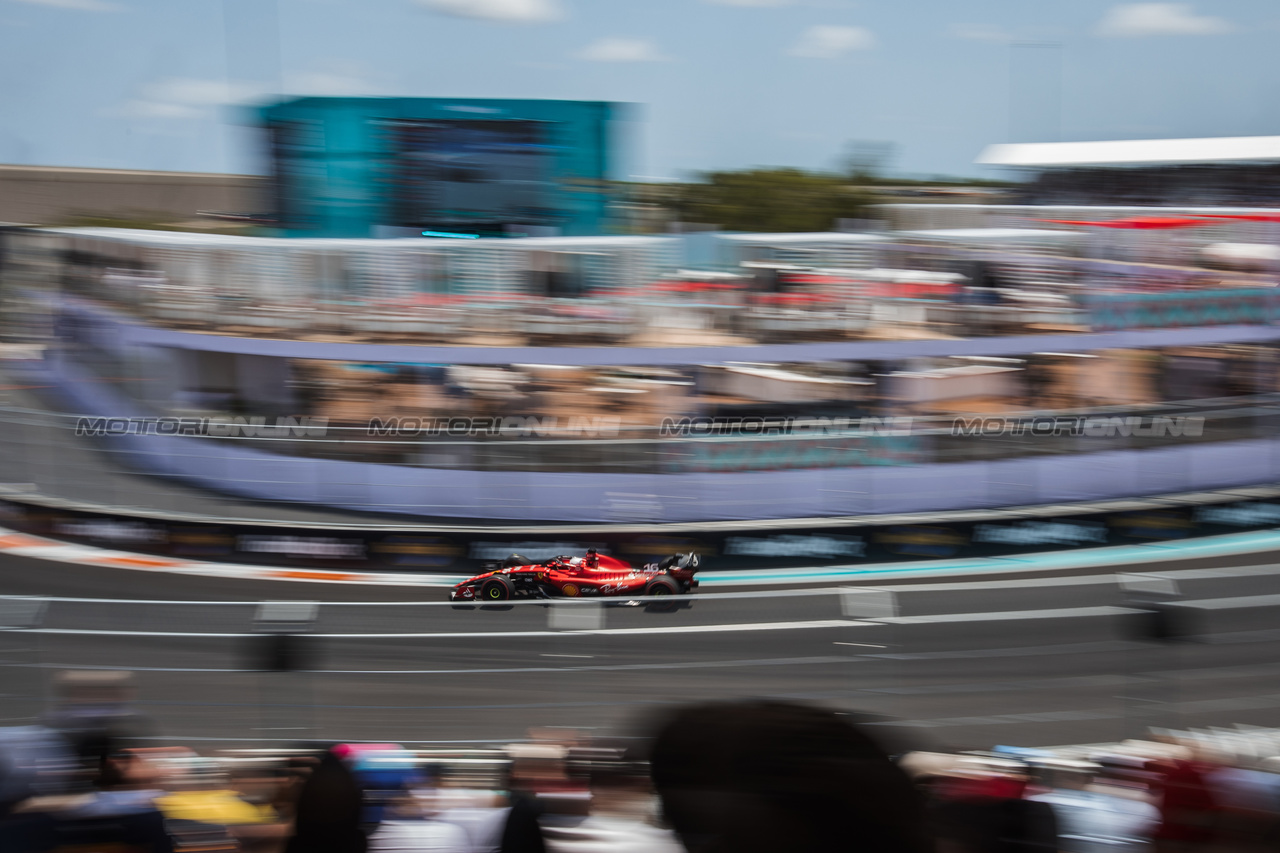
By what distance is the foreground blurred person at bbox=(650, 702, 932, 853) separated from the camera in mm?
1102

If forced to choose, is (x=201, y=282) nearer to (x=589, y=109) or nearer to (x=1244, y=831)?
(x=589, y=109)

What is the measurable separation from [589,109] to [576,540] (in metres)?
6.76

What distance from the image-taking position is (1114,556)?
10.6 m

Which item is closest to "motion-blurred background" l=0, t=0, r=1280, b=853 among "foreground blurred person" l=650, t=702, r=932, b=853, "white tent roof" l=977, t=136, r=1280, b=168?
"foreground blurred person" l=650, t=702, r=932, b=853

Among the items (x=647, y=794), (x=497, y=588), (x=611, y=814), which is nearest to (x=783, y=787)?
(x=647, y=794)

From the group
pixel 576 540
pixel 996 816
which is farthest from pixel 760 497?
pixel 996 816

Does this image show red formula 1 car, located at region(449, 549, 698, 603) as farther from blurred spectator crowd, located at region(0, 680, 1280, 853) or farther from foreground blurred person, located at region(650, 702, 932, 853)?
foreground blurred person, located at region(650, 702, 932, 853)

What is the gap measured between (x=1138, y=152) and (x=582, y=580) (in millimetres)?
22005

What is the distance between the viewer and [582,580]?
942 centimetres

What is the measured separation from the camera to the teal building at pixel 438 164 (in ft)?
46.4

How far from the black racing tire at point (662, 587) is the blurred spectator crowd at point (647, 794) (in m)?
4.87

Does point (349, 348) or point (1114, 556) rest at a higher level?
point (349, 348)
